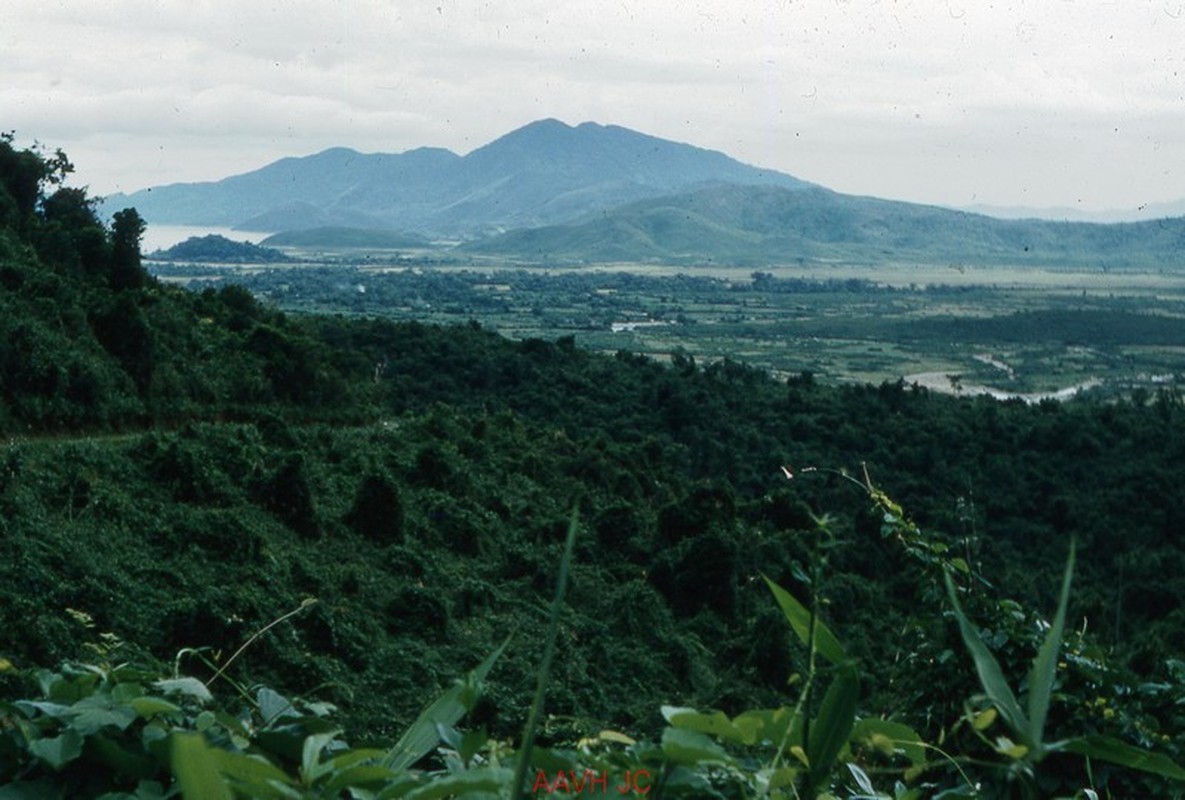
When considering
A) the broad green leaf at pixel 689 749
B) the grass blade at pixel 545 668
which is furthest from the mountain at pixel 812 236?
the grass blade at pixel 545 668

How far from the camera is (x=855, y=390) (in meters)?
36.0

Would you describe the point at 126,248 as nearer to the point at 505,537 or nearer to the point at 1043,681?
the point at 505,537

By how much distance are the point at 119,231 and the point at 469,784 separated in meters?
26.2

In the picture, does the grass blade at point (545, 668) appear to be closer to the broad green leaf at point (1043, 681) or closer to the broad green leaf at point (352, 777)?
the broad green leaf at point (352, 777)

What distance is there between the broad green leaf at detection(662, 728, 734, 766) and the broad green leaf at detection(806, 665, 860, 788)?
0.11m

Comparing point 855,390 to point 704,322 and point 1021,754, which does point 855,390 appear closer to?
point 1021,754

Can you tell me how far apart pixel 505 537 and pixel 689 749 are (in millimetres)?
19652

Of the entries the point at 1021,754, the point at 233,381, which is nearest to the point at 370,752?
the point at 1021,754

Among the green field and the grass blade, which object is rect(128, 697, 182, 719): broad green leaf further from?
the green field

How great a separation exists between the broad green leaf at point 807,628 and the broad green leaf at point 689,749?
0.14 meters

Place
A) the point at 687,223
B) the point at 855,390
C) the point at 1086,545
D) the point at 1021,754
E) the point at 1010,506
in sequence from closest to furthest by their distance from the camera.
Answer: the point at 1021,754, the point at 1086,545, the point at 1010,506, the point at 855,390, the point at 687,223

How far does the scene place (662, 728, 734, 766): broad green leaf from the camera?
4.16ft

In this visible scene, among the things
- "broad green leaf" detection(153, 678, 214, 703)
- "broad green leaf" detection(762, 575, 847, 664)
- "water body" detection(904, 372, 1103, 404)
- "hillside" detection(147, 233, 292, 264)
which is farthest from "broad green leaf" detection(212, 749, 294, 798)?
"hillside" detection(147, 233, 292, 264)

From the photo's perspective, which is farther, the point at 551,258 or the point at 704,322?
the point at 551,258
